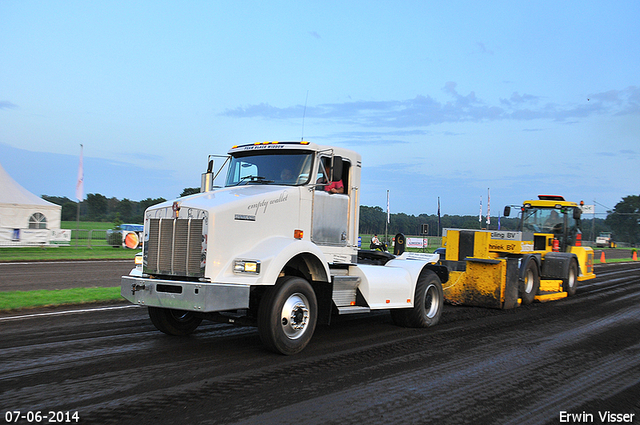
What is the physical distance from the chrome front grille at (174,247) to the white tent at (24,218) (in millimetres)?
23501

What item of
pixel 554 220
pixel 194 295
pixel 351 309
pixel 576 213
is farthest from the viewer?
pixel 554 220

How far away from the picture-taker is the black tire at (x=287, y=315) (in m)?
6.29

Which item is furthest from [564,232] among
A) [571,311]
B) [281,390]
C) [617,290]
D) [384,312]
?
[281,390]

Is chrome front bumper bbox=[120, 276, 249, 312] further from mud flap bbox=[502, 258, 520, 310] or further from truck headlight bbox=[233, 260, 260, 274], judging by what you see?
mud flap bbox=[502, 258, 520, 310]

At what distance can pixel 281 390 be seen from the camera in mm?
5059

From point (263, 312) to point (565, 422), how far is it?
3.43 metres

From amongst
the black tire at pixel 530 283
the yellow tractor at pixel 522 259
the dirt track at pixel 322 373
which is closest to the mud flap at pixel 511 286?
the yellow tractor at pixel 522 259

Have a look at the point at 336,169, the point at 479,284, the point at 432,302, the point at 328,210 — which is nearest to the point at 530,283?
the point at 479,284

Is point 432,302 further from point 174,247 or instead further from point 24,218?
point 24,218

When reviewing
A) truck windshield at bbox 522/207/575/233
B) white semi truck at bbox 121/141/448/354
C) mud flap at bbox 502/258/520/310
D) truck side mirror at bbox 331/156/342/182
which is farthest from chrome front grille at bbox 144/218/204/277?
truck windshield at bbox 522/207/575/233

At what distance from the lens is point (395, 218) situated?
5338 cm

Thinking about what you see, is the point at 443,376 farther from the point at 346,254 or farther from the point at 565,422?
the point at 346,254

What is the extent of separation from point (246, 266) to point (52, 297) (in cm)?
663

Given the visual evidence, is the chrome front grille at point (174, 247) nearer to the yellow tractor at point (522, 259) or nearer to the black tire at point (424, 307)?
the black tire at point (424, 307)
